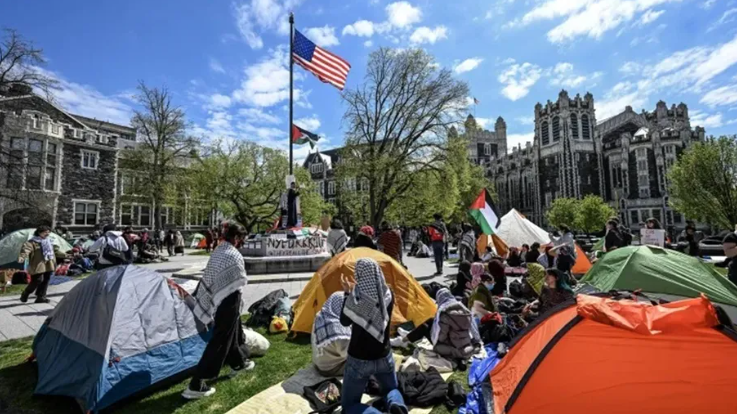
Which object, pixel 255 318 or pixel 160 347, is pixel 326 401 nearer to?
pixel 160 347

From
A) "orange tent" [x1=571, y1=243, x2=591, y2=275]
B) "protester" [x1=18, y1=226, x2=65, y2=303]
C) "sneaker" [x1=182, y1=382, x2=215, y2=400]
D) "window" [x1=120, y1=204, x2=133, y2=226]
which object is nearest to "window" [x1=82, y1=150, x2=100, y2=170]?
"window" [x1=120, y1=204, x2=133, y2=226]

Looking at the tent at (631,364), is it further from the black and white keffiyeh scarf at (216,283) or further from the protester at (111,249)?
the protester at (111,249)

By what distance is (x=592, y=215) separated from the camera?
2013 inches

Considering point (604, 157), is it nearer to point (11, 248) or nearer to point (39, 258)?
point (39, 258)

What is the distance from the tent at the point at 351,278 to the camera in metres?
6.41

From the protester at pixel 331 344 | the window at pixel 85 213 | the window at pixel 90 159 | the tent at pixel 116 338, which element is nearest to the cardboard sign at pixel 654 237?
the protester at pixel 331 344

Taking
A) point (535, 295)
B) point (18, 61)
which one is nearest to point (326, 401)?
point (535, 295)

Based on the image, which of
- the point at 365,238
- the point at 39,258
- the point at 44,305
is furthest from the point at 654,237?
the point at 44,305

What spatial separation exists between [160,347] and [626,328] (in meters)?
5.01

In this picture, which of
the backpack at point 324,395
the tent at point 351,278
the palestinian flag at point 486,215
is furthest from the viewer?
the palestinian flag at point 486,215

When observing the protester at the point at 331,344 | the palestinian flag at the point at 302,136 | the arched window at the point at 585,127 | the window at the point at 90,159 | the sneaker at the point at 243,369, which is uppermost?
the arched window at the point at 585,127

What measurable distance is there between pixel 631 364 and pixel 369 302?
7.57 feet

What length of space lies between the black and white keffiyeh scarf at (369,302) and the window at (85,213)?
37.6 metres

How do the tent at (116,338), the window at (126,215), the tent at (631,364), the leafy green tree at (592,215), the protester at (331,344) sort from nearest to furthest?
the tent at (631,364), the tent at (116,338), the protester at (331,344), the window at (126,215), the leafy green tree at (592,215)
